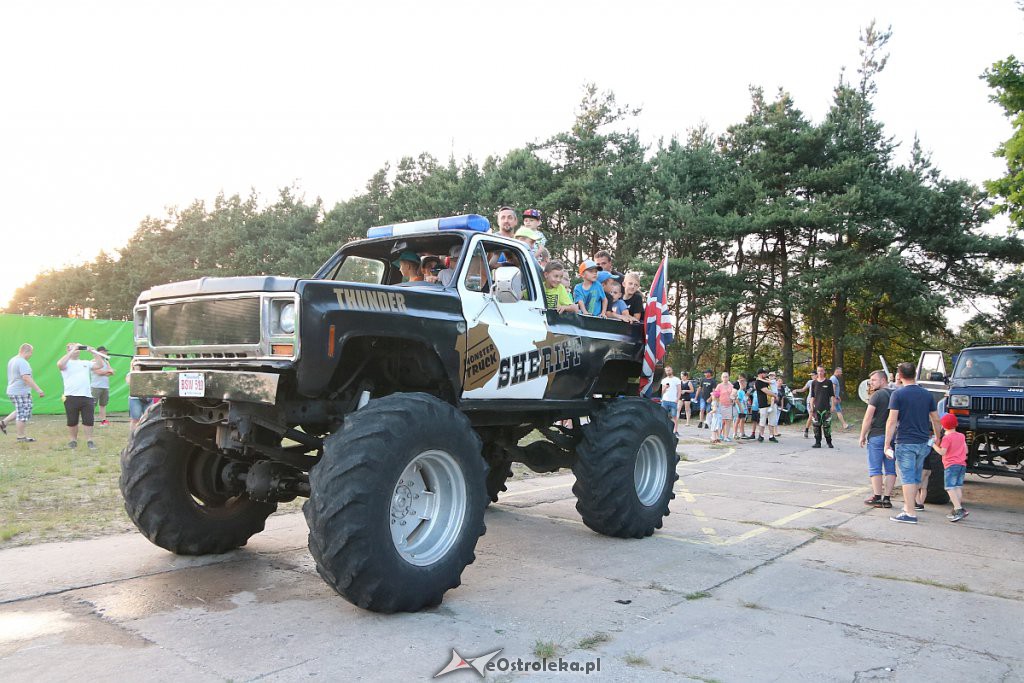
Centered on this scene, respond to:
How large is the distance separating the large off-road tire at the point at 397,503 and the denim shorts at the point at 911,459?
5.86m

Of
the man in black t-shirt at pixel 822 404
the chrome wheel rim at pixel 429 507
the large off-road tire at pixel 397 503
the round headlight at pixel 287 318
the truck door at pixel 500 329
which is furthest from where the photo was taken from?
the man in black t-shirt at pixel 822 404

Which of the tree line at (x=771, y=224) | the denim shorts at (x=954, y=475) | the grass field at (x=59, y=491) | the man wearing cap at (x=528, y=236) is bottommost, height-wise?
the grass field at (x=59, y=491)

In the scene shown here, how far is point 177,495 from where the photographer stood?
5.55 metres

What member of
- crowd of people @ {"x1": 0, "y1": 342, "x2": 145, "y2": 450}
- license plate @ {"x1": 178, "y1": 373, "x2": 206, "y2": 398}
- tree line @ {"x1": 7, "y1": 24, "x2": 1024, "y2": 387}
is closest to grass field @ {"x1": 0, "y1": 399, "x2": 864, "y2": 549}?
crowd of people @ {"x1": 0, "y1": 342, "x2": 145, "y2": 450}

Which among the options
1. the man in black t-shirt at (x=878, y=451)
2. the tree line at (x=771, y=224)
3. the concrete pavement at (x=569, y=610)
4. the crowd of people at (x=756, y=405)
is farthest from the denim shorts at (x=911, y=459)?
the tree line at (x=771, y=224)

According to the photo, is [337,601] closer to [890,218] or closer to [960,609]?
[960,609]

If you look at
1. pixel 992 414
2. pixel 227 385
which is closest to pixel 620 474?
pixel 227 385

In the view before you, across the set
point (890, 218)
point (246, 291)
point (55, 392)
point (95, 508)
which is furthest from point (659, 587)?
point (890, 218)

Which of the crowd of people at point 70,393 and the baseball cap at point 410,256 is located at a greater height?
the baseball cap at point 410,256

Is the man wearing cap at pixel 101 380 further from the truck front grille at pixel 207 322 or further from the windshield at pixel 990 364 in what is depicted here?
the windshield at pixel 990 364

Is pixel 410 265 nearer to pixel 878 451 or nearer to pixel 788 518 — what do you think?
pixel 788 518

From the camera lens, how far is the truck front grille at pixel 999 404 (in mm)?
9516

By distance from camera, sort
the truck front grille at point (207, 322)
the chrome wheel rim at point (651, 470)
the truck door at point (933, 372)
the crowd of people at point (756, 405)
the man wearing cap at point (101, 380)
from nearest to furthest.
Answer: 1. the truck front grille at point (207, 322)
2. the chrome wheel rim at point (651, 470)
3. the truck door at point (933, 372)
4. the man wearing cap at point (101, 380)
5. the crowd of people at point (756, 405)

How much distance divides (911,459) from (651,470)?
342 cm
